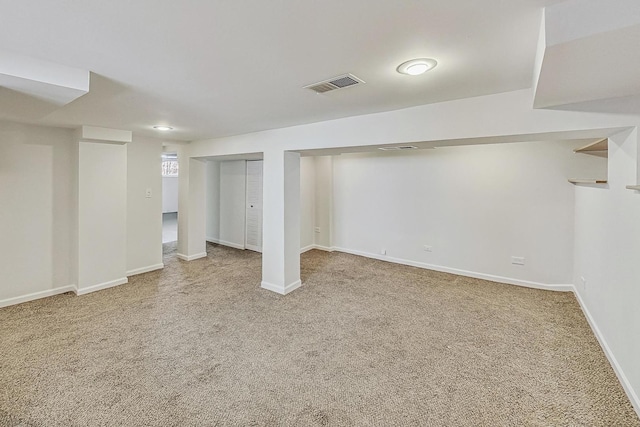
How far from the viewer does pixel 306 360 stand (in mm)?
2363

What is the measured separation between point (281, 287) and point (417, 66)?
118 inches

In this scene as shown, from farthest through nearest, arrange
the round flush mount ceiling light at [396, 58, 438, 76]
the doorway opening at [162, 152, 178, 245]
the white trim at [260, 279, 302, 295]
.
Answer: the doorway opening at [162, 152, 178, 245]
the white trim at [260, 279, 302, 295]
the round flush mount ceiling light at [396, 58, 438, 76]

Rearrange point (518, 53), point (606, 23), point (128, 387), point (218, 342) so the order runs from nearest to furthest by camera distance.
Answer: point (606, 23), point (518, 53), point (128, 387), point (218, 342)

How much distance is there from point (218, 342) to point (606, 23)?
10.4 ft

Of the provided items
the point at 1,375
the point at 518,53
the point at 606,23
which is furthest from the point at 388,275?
the point at 1,375

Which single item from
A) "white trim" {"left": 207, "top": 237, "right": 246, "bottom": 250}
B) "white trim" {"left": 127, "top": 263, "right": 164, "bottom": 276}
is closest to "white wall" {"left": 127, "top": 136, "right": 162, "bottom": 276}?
"white trim" {"left": 127, "top": 263, "right": 164, "bottom": 276}

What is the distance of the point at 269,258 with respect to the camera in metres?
3.93

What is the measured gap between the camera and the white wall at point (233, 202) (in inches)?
245

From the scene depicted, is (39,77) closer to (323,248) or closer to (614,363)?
(614,363)

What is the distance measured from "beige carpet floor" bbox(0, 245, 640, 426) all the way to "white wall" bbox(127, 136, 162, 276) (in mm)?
817

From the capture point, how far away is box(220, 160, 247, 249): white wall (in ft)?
20.4

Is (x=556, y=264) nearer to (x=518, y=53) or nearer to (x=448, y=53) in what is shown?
(x=518, y=53)

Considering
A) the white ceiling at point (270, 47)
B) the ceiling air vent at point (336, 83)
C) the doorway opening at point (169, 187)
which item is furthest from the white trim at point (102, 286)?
the doorway opening at point (169, 187)

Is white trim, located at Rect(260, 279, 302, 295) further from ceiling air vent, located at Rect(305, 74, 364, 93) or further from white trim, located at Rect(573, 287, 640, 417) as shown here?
white trim, located at Rect(573, 287, 640, 417)
